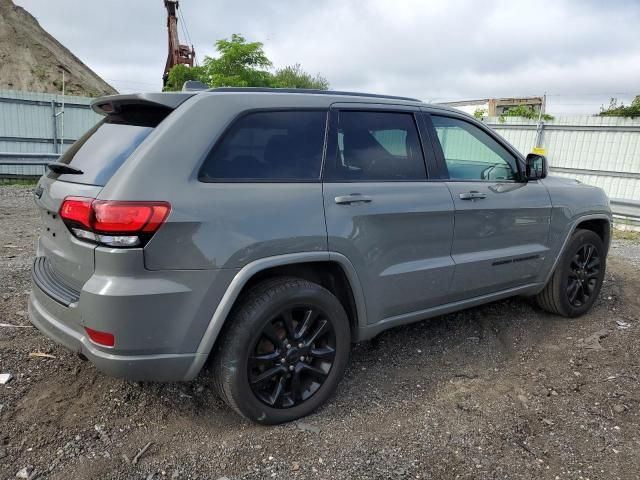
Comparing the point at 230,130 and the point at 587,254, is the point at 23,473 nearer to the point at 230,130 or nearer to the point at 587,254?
the point at 230,130

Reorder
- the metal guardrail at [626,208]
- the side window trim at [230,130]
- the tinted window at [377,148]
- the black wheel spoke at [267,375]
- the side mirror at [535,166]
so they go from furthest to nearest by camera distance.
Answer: the metal guardrail at [626,208], the side mirror at [535,166], the tinted window at [377,148], the black wheel spoke at [267,375], the side window trim at [230,130]

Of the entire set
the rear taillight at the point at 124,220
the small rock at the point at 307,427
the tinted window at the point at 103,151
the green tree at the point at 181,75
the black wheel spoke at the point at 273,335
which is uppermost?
the green tree at the point at 181,75

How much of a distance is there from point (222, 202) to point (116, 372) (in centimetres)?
95

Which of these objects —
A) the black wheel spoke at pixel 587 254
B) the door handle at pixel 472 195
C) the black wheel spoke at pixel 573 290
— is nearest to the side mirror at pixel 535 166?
the door handle at pixel 472 195

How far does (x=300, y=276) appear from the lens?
2.93m

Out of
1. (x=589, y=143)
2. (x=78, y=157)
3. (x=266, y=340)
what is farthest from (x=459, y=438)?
(x=589, y=143)

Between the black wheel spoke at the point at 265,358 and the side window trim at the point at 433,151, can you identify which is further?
the side window trim at the point at 433,151

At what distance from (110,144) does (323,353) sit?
1.64 meters

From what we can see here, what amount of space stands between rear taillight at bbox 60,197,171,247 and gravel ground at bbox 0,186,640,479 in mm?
1120

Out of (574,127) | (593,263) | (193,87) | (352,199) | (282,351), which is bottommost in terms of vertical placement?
(282,351)

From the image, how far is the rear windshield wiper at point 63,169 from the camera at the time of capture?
2646 millimetres

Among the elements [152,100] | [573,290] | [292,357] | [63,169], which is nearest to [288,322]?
[292,357]

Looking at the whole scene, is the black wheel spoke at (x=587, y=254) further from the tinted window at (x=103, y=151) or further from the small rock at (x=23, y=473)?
the small rock at (x=23, y=473)

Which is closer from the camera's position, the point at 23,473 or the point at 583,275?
the point at 23,473
